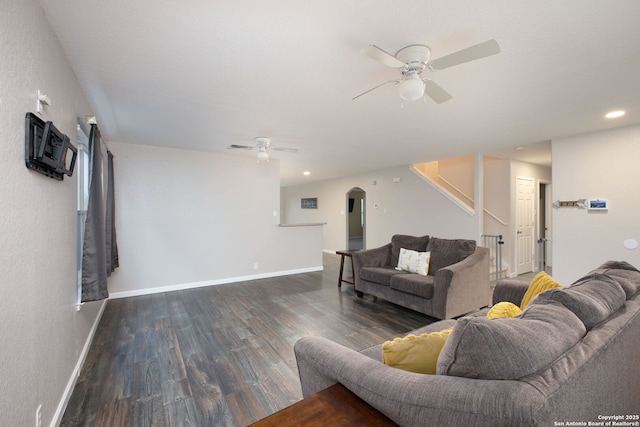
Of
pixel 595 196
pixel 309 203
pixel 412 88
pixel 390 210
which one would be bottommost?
pixel 390 210

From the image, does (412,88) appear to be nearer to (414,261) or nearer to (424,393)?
(424,393)

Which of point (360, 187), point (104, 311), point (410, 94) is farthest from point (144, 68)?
point (360, 187)

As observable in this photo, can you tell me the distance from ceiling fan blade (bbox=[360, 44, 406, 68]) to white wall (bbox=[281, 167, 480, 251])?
446cm

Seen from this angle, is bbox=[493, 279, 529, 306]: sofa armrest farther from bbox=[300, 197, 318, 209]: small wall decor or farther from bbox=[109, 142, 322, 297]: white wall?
bbox=[300, 197, 318, 209]: small wall decor

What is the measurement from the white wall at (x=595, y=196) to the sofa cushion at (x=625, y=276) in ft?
8.72

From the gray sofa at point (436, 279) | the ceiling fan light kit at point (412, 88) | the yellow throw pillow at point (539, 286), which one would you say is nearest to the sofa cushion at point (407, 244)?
the gray sofa at point (436, 279)

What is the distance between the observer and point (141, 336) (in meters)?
2.92

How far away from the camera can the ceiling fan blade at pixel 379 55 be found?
1.58 metres

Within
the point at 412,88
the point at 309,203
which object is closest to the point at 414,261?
the point at 412,88

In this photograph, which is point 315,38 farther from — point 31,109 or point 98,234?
point 98,234

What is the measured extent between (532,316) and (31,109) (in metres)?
2.44

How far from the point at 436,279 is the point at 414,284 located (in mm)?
277

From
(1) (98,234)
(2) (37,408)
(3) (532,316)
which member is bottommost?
(2) (37,408)

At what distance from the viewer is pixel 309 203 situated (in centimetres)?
1005
